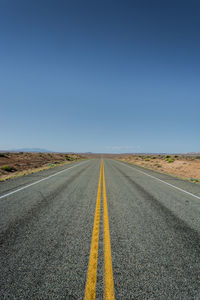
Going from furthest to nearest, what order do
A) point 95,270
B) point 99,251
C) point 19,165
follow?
point 19,165 < point 99,251 < point 95,270

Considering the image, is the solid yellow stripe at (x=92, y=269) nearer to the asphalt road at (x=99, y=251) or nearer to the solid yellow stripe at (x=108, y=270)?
the asphalt road at (x=99, y=251)

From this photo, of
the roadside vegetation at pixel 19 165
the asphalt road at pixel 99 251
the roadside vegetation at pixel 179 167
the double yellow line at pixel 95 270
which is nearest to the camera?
the double yellow line at pixel 95 270

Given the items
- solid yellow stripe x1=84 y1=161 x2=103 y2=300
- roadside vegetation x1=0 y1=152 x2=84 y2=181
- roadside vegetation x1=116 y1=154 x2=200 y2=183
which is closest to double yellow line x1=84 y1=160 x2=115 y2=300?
solid yellow stripe x1=84 y1=161 x2=103 y2=300

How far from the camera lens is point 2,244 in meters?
2.95

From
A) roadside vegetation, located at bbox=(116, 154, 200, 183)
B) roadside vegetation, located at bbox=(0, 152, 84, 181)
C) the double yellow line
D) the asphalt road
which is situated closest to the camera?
the double yellow line

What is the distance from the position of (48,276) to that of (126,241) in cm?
165

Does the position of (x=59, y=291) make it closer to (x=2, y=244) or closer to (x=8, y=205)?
(x=2, y=244)

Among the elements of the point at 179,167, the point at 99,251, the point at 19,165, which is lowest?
the point at 19,165

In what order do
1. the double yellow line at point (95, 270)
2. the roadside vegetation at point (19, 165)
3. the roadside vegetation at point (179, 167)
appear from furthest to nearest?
the roadside vegetation at point (179, 167)
the roadside vegetation at point (19, 165)
the double yellow line at point (95, 270)

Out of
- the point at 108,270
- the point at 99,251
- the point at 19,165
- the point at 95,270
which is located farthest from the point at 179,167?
the point at 19,165

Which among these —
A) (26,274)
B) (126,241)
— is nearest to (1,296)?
(26,274)

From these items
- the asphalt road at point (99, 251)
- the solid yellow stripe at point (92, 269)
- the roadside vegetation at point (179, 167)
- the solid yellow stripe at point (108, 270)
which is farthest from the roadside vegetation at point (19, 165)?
the roadside vegetation at point (179, 167)

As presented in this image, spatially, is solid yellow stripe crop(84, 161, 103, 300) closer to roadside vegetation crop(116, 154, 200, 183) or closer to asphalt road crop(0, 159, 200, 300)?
asphalt road crop(0, 159, 200, 300)

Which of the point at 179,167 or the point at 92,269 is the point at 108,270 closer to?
the point at 92,269
